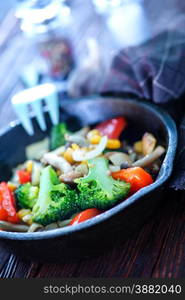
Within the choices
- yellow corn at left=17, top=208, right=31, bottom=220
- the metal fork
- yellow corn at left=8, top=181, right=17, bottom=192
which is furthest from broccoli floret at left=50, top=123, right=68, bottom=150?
yellow corn at left=17, top=208, right=31, bottom=220

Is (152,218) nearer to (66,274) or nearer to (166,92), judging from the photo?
(66,274)

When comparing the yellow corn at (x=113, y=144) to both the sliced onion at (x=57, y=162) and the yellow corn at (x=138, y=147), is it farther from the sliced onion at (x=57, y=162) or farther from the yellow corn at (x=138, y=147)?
the sliced onion at (x=57, y=162)

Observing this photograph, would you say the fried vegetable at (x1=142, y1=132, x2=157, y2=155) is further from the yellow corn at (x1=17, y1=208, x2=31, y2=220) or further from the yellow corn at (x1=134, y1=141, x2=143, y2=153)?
the yellow corn at (x1=17, y1=208, x2=31, y2=220)

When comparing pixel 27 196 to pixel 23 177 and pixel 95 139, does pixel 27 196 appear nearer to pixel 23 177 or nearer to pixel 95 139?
pixel 23 177

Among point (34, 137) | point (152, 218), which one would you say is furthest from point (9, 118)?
point (152, 218)

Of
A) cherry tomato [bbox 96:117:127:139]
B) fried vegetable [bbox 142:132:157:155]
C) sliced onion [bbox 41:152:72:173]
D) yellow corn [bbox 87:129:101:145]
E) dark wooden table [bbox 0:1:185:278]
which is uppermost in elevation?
sliced onion [bbox 41:152:72:173]

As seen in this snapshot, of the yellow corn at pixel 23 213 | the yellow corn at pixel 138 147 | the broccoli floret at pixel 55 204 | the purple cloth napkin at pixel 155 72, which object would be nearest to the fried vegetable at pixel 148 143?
the yellow corn at pixel 138 147
